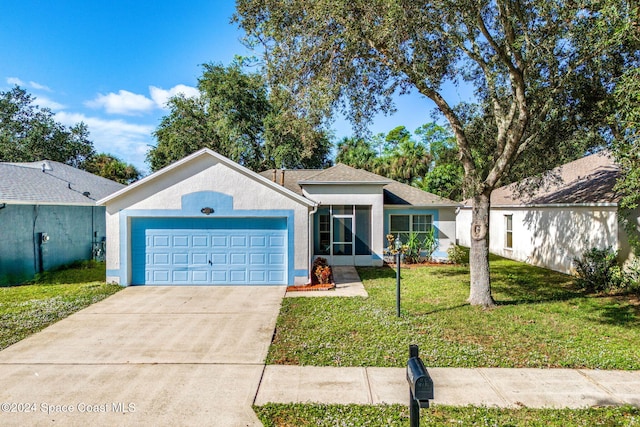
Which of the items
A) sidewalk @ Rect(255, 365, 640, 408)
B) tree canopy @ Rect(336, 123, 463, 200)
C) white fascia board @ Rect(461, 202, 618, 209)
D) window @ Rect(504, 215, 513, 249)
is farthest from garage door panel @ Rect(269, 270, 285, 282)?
tree canopy @ Rect(336, 123, 463, 200)

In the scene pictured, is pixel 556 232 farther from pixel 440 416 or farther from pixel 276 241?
pixel 440 416

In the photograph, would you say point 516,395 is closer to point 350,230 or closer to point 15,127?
point 350,230

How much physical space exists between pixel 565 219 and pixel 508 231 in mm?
4960

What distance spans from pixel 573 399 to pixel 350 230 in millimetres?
11415

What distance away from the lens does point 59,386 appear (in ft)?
17.1

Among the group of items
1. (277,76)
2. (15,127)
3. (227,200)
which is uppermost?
(15,127)

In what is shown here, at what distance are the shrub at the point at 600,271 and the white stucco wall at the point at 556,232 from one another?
593 millimetres

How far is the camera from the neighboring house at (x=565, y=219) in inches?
484

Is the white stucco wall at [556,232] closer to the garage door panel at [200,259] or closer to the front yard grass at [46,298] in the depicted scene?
the garage door panel at [200,259]

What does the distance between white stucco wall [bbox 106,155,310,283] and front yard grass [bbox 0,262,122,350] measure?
113cm

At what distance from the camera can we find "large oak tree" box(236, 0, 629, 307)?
7.87 m

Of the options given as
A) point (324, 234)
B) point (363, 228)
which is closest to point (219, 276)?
point (324, 234)

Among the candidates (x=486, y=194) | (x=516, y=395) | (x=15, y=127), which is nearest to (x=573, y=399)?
(x=516, y=395)

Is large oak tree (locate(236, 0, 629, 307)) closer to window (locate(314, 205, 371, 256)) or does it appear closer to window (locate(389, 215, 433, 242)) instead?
window (locate(314, 205, 371, 256))
